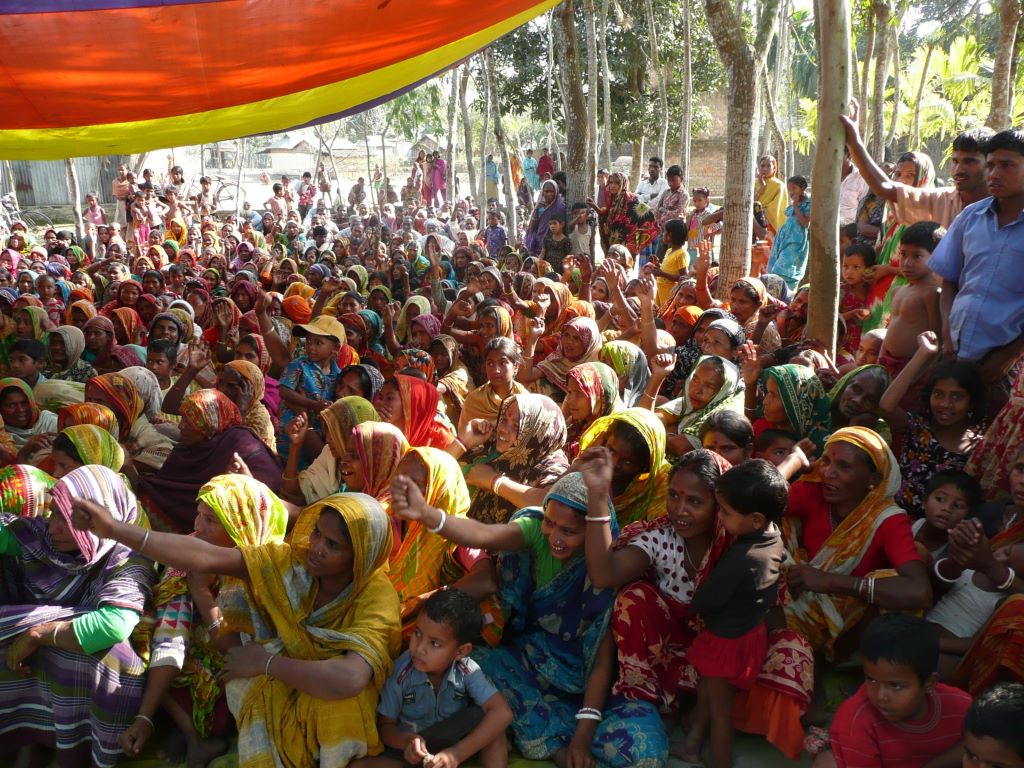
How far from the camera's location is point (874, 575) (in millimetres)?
2898

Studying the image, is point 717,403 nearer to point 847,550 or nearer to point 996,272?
point 847,550

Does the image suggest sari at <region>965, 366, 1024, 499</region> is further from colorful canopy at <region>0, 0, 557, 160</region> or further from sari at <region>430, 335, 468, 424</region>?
colorful canopy at <region>0, 0, 557, 160</region>

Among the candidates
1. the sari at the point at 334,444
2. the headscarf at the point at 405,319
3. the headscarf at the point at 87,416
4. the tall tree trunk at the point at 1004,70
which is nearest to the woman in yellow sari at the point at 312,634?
the sari at the point at 334,444

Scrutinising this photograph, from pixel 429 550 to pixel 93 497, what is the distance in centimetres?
130

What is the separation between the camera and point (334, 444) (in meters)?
4.11

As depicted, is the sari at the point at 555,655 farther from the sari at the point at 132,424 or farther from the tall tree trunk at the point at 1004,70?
the tall tree trunk at the point at 1004,70

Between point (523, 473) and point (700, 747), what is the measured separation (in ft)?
4.68

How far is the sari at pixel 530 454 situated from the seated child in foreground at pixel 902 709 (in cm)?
165

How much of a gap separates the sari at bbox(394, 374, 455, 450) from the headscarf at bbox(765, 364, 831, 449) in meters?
1.71

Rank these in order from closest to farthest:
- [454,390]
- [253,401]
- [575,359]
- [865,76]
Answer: [253,401]
[575,359]
[454,390]
[865,76]

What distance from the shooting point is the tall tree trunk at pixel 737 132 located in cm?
612

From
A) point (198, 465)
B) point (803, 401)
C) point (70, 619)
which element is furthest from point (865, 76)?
point (70, 619)

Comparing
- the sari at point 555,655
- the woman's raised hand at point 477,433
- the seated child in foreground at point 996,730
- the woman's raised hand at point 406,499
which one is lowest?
the sari at point 555,655

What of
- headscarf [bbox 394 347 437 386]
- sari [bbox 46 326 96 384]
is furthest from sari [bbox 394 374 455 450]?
sari [bbox 46 326 96 384]
